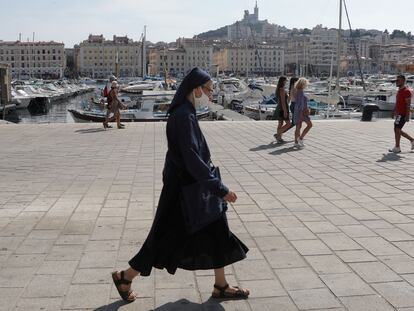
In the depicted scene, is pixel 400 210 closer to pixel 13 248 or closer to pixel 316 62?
pixel 13 248

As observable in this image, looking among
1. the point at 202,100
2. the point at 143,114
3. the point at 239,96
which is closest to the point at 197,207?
the point at 202,100

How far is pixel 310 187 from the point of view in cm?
820

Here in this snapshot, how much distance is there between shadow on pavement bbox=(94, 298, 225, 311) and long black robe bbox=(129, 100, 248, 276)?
294mm

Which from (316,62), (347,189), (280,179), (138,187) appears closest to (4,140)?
(138,187)

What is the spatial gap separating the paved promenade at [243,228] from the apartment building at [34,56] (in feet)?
522

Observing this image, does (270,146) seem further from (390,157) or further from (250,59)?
(250,59)

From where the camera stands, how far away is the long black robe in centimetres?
380

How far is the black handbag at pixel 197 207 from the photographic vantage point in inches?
150

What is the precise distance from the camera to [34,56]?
→ 163875 millimetres

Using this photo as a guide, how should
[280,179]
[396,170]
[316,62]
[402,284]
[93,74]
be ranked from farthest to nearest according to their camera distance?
[316,62]
[93,74]
[396,170]
[280,179]
[402,284]

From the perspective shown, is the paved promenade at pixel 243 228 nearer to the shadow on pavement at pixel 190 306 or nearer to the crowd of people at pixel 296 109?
the shadow on pavement at pixel 190 306

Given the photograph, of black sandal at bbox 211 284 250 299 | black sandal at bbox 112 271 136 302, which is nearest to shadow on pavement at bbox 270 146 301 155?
black sandal at bbox 211 284 250 299

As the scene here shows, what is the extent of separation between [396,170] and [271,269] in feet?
18.2

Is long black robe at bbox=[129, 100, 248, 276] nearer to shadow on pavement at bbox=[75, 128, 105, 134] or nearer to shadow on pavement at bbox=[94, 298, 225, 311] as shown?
shadow on pavement at bbox=[94, 298, 225, 311]
